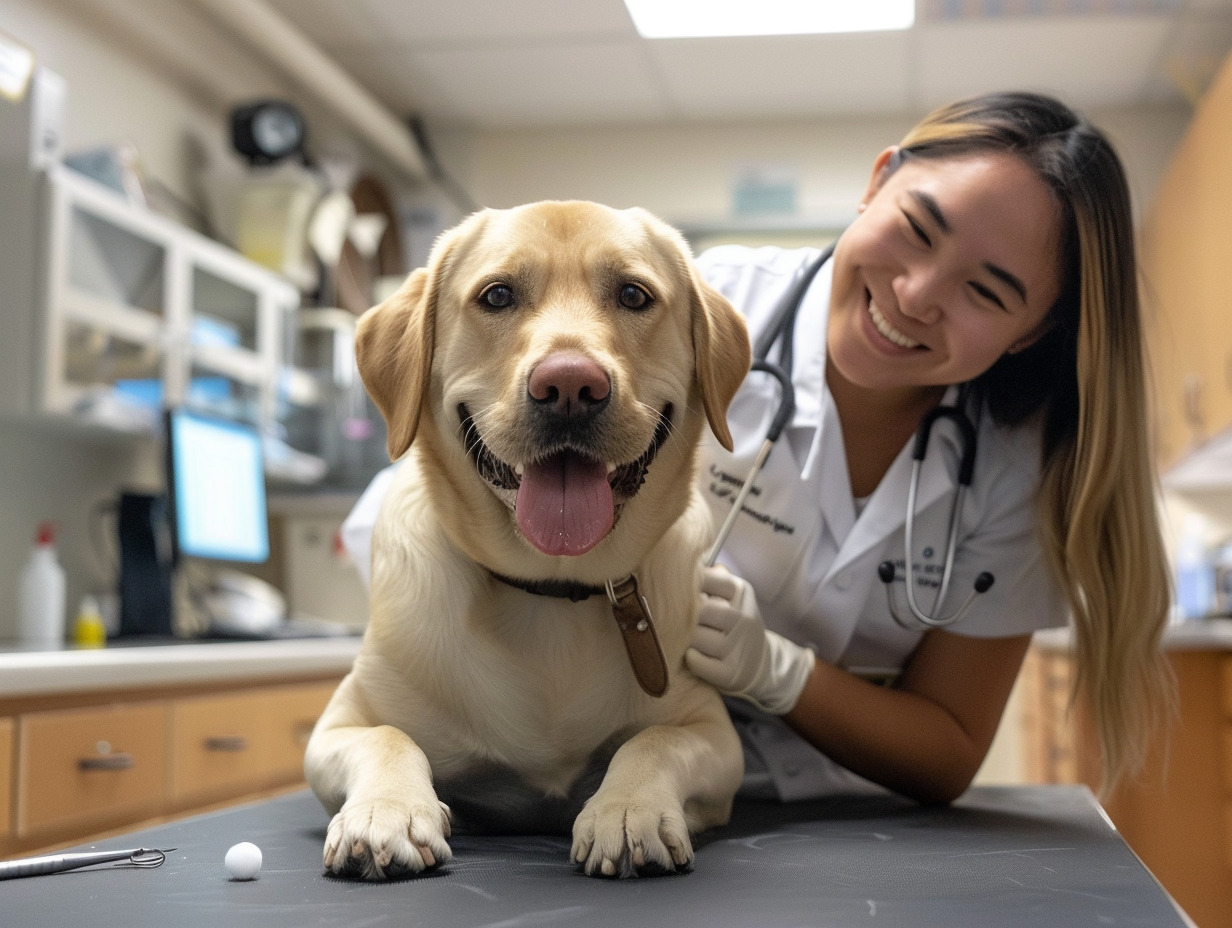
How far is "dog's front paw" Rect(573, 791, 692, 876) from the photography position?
88cm

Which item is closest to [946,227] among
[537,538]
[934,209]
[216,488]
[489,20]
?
[934,209]

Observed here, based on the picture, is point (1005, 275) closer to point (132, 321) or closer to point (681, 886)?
point (681, 886)

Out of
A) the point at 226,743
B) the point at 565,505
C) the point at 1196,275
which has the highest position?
the point at 1196,275

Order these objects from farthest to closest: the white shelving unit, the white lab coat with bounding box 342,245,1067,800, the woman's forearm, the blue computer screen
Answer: the blue computer screen
the white shelving unit
the white lab coat with bounding box 342,245,1067,800
the woman's forearm

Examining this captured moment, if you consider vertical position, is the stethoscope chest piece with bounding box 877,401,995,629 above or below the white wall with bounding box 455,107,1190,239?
below

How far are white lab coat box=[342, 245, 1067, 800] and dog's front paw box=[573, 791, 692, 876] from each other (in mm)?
565

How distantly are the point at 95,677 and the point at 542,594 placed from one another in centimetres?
115

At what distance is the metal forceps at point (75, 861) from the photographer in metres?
0.89

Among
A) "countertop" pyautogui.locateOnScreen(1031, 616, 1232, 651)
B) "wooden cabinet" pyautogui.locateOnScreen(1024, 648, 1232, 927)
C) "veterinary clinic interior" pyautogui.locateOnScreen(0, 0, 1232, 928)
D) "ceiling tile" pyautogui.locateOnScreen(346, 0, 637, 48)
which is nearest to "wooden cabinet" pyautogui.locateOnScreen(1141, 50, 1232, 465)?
"veterinary clinic interior" pyautogui.locateOnScreen(0, 0, 1232, 928)

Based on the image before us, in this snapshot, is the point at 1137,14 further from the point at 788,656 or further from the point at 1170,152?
the point at 788,656

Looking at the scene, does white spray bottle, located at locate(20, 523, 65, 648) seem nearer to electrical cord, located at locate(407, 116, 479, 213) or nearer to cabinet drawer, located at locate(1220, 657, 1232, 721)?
cabinet drawer, located at locate(1220, 657, 1232, 721)

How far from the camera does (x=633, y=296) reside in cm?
118

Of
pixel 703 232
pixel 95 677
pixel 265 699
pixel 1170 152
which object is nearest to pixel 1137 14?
pixel 1170 152

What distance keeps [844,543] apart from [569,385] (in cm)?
64
